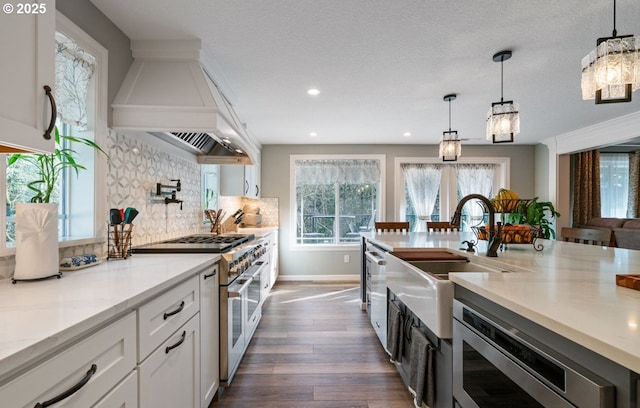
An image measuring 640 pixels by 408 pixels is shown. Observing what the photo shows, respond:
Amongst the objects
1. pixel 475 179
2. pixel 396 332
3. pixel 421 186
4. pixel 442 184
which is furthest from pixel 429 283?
pixel 475 179

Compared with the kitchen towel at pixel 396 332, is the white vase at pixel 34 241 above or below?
above

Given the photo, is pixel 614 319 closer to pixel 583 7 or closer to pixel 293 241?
pixel 583 7

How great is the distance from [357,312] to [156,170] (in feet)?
8.54

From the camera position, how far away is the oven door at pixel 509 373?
656 millimetres

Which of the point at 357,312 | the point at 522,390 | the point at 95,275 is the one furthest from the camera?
the point at 357,312

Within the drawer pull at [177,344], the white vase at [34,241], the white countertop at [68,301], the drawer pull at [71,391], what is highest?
the white vase at [34,241]

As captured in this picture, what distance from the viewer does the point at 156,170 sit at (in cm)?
232

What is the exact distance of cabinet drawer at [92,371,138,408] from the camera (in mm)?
893

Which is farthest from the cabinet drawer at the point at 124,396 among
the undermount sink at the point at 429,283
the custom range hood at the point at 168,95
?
the custom range hood at the point at 168,95

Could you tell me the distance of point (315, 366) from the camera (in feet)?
7.72

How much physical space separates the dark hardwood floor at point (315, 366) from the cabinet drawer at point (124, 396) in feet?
3.45

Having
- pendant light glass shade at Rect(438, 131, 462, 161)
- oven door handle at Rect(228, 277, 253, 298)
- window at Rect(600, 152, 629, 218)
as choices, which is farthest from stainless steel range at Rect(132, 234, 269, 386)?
window at Rect(600, 152, 629, 218)

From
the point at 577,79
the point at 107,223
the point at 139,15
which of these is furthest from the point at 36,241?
the point at 577,79

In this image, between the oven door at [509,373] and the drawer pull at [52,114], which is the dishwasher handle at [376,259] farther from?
the drawer pull at [52,114]
